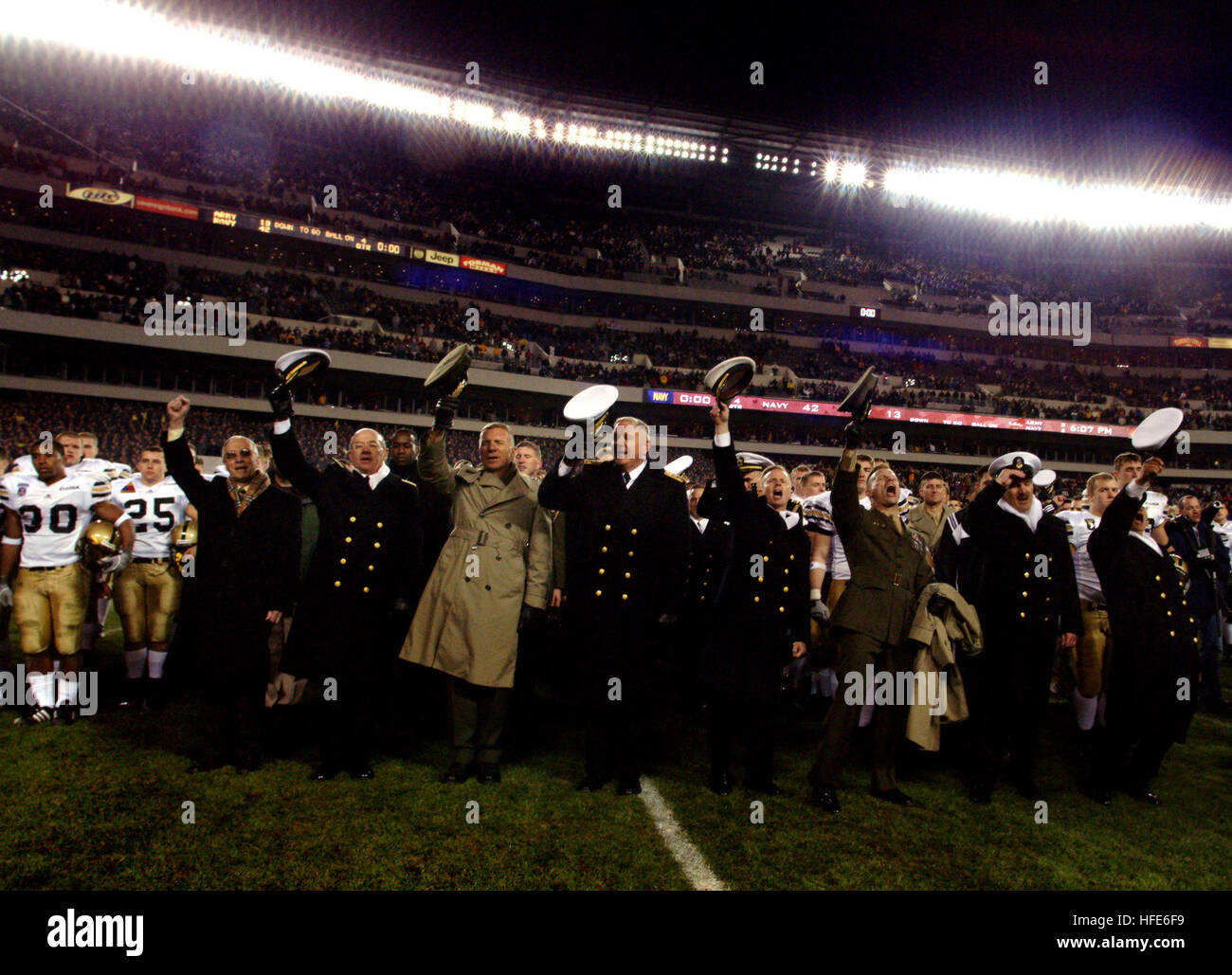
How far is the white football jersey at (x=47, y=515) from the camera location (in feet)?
17.5

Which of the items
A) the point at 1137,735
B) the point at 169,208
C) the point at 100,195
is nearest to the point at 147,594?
the point at 1137,735

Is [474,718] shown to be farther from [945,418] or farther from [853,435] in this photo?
[945,418]

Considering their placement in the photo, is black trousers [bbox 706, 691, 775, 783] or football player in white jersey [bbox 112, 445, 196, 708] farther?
football player in white jersey [bbox 112, 445, 196, 708]

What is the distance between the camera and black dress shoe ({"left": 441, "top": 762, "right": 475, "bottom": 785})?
438 cm

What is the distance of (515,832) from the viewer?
12.0 feet

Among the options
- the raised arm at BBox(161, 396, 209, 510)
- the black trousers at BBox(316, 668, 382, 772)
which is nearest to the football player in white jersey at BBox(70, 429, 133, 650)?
the raised arm at BBox(161, 396, 209, 510)

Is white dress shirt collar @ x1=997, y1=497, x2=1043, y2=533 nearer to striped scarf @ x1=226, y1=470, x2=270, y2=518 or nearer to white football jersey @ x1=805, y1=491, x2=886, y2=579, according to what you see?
white football jersey @ x1=805, y1=491, x2=886, y2=579

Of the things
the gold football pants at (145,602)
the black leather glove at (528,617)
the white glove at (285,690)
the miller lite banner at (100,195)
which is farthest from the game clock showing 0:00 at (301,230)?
the black leather glove at (528,617)

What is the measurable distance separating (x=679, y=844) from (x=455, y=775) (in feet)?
5.17

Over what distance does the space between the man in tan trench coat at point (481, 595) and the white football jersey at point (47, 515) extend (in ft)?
10.2

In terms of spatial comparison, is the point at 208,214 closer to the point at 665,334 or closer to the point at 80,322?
the point at 80,322

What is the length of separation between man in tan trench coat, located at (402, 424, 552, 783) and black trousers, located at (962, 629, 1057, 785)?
3196 millimetres

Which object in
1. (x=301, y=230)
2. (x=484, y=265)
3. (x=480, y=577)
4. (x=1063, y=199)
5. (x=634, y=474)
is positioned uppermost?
(x=1063, y=199)

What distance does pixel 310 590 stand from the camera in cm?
452
